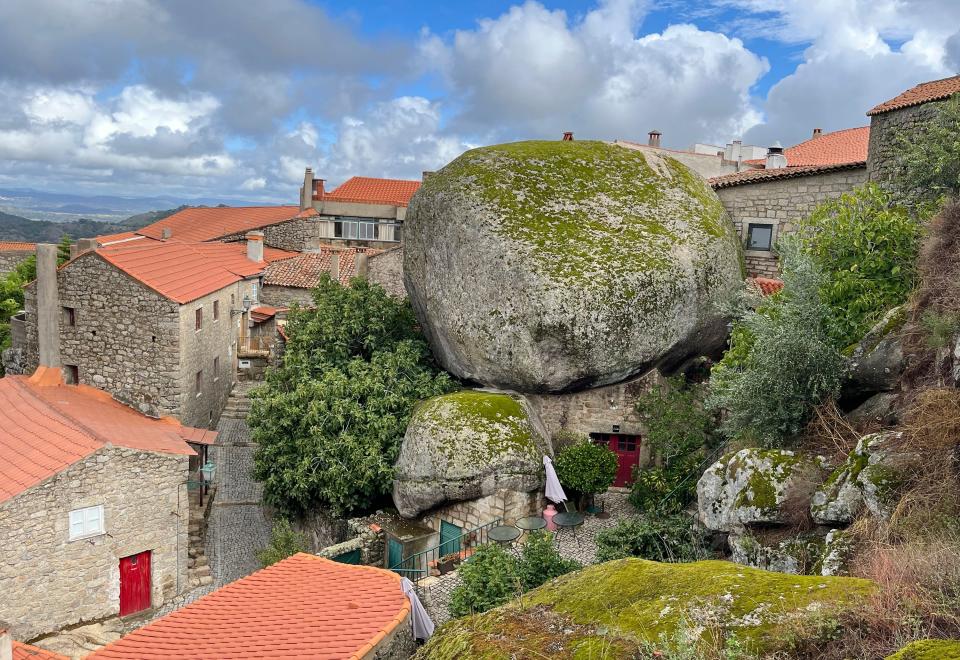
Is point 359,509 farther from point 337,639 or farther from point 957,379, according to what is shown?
point 957,379

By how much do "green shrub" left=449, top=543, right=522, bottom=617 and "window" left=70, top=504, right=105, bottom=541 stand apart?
8.53 m

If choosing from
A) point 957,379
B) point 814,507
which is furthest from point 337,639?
point 957,379

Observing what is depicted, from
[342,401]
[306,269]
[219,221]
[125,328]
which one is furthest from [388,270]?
[219,221]

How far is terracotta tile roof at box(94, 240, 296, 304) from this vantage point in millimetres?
19328

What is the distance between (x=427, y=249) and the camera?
1756 cm

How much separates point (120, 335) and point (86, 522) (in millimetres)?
6373

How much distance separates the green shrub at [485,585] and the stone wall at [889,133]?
11.7 meters

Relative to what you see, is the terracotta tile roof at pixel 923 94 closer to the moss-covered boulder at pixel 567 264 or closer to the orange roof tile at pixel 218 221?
the moss-covered boulder at pixel 567 264

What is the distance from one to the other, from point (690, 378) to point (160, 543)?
43.5 ft

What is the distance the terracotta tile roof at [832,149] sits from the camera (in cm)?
2838

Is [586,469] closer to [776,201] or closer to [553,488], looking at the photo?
[553,488]

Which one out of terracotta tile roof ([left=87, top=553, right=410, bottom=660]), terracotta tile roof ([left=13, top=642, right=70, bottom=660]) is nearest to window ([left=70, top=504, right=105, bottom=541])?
terracotta tile roof ([left=13, top=642, right=70, bottom=660])

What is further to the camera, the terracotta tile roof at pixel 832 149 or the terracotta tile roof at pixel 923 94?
the terracotta tile roof at pixel 832 149

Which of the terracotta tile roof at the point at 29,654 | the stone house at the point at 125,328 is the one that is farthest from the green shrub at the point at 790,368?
the stone house at the point at 125,328
